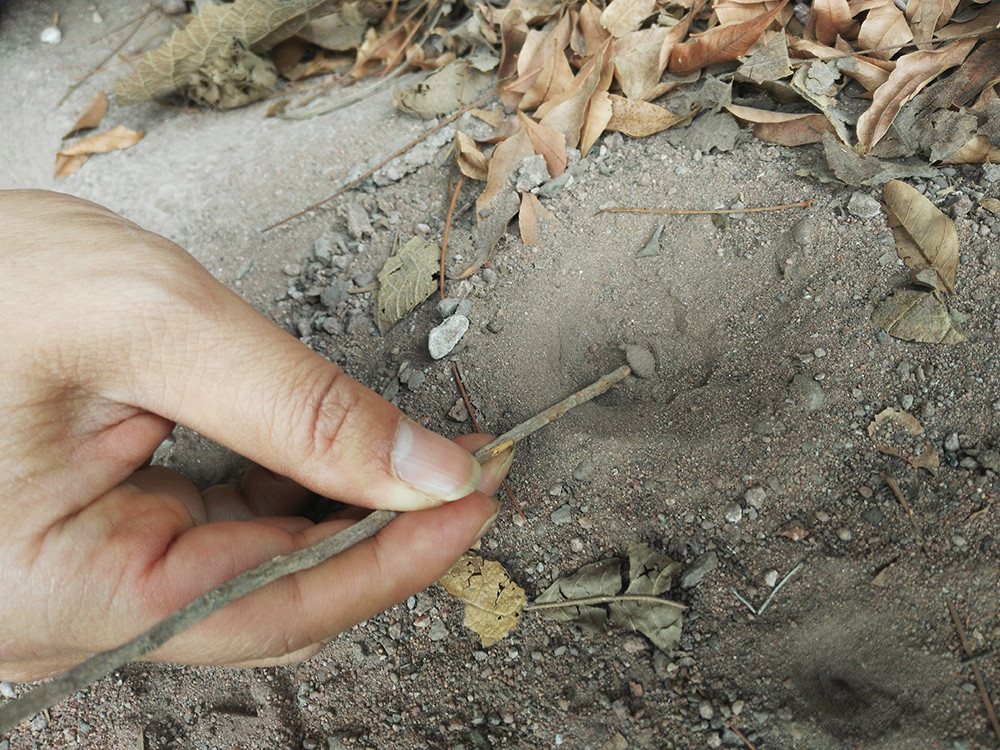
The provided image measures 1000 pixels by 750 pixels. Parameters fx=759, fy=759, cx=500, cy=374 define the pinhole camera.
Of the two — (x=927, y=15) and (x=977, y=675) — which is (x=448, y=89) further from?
(x=977, y=675)

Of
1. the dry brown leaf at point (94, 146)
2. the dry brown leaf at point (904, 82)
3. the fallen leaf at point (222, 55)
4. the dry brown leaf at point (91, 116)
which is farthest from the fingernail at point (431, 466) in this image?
the dry brown leaf at point (91, 116)

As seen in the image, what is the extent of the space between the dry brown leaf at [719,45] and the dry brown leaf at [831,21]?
88 millimetres

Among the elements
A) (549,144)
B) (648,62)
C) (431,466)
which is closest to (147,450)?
(431,466)

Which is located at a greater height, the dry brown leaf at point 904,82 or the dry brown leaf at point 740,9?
the dry brown leaf at point 740,9

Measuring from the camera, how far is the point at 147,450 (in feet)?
5.14

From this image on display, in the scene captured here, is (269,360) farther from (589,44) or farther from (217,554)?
(589,44)

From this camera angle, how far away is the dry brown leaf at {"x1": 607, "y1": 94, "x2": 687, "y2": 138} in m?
1.93

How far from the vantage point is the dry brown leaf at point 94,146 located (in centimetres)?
279

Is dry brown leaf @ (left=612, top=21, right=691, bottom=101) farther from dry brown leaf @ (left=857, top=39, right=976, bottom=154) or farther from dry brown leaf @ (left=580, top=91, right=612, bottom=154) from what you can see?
dry brown leaf @ (left=857, top=39, right=976, bottom=154)

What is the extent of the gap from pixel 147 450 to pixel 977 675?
1.66m

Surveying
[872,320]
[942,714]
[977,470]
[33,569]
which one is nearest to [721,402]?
[872,320]

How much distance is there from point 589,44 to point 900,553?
59.5 inches

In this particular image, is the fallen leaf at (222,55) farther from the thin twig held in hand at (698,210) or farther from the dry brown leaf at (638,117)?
the thin twig held in hand at (698,210)

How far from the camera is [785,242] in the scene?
176 cm
